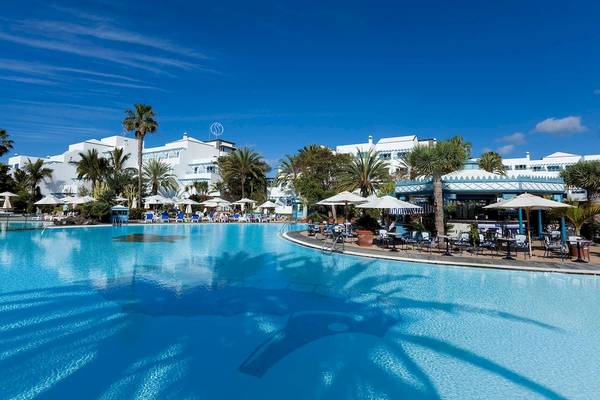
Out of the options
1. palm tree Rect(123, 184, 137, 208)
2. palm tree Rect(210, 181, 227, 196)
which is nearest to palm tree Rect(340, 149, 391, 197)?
palm tree Rect(123, 184, 137, 208)

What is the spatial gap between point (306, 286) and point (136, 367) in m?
5.63

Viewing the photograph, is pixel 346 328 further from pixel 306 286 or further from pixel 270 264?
pixel 270 264

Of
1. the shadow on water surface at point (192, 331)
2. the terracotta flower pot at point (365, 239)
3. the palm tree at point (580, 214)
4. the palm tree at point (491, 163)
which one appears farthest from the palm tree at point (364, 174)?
the palm tree at point (491, 163)

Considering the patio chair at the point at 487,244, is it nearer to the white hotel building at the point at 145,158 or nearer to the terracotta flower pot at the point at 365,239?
the terracotta flower pot at the point at 365,239

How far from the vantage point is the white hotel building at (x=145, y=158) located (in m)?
57.1

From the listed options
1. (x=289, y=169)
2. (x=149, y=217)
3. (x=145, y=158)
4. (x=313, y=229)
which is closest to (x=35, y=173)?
(x=145, y=158)

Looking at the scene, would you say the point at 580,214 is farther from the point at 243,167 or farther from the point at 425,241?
the point at 243,167

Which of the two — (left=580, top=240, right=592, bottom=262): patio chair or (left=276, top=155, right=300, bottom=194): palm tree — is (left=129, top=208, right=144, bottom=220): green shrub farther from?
(left=580, top=240, right=592, bottom=262): patio chair

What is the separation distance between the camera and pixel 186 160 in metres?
61.9

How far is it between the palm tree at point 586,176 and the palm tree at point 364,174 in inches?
562

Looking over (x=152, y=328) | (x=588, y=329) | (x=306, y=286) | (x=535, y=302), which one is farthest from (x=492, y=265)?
(x=152, y=328)

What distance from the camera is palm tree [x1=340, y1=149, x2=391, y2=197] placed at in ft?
87.5

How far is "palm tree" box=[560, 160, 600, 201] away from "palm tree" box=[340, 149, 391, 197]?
1429 centimetres

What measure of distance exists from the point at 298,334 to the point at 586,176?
2950 centimetres
